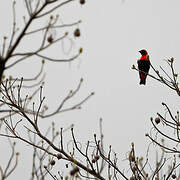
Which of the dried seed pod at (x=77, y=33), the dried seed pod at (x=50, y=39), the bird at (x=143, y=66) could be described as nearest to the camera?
the dried seed pod at (x=50, y=39)

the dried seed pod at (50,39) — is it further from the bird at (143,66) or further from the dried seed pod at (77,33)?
the bird at (143,66)

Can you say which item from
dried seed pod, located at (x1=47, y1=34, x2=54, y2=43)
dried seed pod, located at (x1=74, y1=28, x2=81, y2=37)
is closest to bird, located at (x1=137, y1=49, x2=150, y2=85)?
dried seed pod, located at (x1=74, y1=28, x2=81, y2=37)

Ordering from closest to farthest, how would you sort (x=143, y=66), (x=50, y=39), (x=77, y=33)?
1. (x=50, y=39)
2. (x=77, y=33)
3. (x=143, y=66)

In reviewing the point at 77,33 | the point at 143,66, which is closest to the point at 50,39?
the point at 77,33

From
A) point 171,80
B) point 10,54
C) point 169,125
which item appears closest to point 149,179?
point 169,125

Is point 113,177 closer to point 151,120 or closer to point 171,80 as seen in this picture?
point 151,120

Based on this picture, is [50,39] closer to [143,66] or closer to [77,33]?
[77,33]

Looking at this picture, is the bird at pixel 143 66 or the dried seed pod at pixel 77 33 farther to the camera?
the bird at pixel 143 66

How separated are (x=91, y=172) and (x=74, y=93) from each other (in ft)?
4.69

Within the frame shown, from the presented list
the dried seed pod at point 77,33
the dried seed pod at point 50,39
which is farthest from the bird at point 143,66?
the dried seed pod at point 50,39

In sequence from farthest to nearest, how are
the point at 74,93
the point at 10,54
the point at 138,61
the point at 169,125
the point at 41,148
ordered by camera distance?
the point at 138,61 < the point at 169,125 < the point at 41,148 < the point at 74,93 < the point at 10,54

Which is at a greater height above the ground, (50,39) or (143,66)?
(143,66)

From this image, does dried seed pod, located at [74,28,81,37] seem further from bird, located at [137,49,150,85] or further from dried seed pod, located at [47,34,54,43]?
bird, located at [137,49,150,85]

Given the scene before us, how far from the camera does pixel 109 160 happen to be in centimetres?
344
